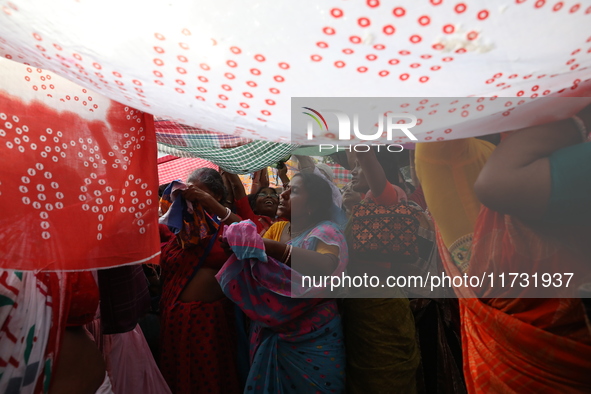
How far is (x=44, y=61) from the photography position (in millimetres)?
918

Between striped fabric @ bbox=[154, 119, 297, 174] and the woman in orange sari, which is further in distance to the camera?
striped fabric @ bbox=[154, 119, 297, 174]

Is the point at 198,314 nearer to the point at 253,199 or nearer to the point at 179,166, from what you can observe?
the point at 253,199

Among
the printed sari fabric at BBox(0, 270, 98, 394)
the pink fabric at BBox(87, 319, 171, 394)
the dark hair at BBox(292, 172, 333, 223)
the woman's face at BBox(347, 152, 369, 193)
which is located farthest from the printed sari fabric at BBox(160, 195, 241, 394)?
the woman's face at BBox(347, 152, 369, 193)

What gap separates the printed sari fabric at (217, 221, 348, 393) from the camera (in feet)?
6.41

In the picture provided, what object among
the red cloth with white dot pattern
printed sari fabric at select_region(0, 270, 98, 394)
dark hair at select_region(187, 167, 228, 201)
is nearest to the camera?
the red cloth with white dot pattern

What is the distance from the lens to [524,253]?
3.29 feet

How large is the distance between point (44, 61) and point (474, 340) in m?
1.39

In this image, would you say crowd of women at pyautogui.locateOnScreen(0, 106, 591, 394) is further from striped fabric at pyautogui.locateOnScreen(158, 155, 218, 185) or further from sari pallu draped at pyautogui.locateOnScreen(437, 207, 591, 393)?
striped fabric at pyautogui.locateOnScreen(158, 155, 218, 185)

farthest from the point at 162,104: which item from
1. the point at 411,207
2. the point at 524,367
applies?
the point at 411,207

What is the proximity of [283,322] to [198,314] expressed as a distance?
632mm

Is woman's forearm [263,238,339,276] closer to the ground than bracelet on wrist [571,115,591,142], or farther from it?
closer to the ground

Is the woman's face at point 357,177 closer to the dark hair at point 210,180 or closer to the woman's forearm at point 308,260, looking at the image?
the woman's forearm at point 308,260

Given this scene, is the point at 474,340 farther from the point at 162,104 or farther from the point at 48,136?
the point at 48,136
